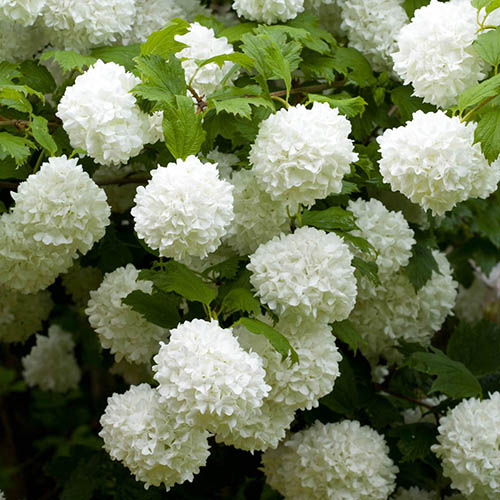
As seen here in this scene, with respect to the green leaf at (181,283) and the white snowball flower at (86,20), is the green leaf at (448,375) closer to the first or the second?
the green leaf at (181,283)

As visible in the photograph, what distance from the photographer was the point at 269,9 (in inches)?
77.4

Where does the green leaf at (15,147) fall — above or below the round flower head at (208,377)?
above

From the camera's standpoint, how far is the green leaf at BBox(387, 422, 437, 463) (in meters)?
2.00

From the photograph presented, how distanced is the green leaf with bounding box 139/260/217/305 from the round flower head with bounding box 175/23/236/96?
478 millimetres

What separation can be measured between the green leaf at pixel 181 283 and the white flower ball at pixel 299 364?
0.14 meters

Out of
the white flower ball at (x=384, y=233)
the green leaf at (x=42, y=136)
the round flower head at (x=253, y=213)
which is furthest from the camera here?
the white flower ball at (x=384, y=233)

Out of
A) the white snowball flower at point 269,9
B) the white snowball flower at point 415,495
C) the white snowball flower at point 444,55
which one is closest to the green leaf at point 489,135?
the white snowball flower at point 444,55

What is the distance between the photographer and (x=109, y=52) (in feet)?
6.43

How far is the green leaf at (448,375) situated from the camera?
195 cm

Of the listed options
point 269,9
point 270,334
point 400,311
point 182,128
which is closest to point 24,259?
point 182,128

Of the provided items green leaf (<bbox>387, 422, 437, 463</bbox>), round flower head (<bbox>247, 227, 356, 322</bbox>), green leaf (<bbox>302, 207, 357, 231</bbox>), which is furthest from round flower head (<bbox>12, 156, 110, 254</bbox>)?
green leaf (<bbox>387, 422, 437, 463</bbox>)

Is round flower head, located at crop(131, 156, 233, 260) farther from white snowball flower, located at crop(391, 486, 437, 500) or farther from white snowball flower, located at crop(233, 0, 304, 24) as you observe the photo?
white snowball flower, located at crop(391, 486, 437, 500)

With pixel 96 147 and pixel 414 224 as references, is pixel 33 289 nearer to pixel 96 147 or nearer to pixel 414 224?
pixel 96 147

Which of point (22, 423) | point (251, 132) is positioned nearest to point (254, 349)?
point (251, 132)
